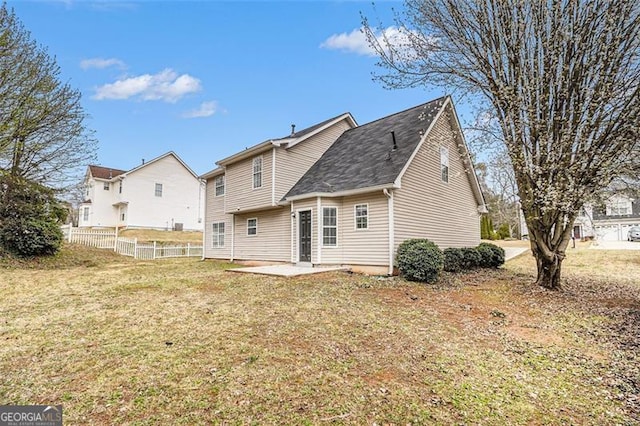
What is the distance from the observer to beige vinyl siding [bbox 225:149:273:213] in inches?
546

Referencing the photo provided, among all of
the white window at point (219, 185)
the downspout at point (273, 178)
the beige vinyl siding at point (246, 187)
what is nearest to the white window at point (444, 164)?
the downspout at point (273, 178)

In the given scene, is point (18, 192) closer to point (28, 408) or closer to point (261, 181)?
point (261, 181)

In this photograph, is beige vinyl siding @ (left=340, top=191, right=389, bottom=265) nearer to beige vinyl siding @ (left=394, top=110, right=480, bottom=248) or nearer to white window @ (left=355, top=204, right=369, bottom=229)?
white window @ (left=355, top=204, right=369, bottom=229)

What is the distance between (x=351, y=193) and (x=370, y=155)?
2368 millimetres

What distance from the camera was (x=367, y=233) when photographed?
36.6ft

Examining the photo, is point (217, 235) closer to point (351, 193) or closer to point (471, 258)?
point (351, 193)

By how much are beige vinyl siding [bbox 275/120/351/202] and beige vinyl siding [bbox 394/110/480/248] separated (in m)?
5.02

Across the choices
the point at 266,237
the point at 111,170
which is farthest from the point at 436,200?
the point at 111,170

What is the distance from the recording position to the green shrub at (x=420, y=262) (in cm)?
970

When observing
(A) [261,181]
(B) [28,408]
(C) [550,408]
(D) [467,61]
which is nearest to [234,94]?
(A) [261,181]

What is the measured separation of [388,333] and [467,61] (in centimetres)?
869

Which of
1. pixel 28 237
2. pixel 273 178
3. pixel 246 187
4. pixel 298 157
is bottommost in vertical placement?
pixel 28 237

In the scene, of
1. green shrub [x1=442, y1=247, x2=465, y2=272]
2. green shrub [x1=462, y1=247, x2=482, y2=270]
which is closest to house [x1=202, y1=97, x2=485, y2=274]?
green shrub [x1=462, y1=247, x2=482, y2=270]

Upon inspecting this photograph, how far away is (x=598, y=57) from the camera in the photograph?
26.1ft
